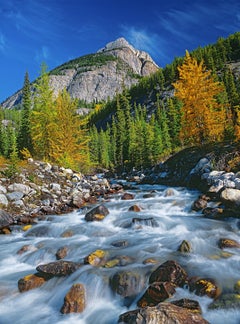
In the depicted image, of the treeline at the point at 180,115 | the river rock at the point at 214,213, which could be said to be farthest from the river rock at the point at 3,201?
the treeline at the point at 180,115

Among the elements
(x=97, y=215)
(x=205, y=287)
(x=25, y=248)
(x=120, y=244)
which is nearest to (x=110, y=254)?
(x=120, y=244)

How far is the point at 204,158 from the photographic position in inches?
875

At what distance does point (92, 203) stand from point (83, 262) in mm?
9443

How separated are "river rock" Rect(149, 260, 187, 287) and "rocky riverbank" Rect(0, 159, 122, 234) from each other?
26.4ft

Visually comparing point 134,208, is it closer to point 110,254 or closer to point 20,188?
point 110,254

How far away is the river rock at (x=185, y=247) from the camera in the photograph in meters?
9.94

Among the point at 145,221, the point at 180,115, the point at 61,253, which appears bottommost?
the point at 61,253

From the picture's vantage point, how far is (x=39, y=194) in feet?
58.1

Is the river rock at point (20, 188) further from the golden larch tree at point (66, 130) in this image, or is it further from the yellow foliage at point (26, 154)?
the golden larch tree at point (66, 130)

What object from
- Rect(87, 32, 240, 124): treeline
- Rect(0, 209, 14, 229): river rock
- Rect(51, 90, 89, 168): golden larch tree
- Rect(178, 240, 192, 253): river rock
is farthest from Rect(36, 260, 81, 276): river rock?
Rect(87, 32, 240, 124): treeline

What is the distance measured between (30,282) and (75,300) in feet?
5.87

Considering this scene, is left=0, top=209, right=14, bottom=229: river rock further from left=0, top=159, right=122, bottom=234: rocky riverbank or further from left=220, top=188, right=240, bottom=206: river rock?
left=220, top=188, right=240, bottom=206: river rock

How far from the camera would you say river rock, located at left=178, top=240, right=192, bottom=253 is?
391 inches

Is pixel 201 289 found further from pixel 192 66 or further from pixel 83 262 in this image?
pixel 192 66
